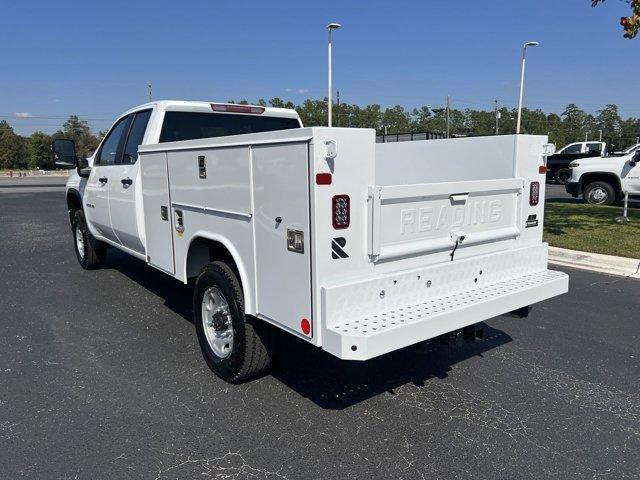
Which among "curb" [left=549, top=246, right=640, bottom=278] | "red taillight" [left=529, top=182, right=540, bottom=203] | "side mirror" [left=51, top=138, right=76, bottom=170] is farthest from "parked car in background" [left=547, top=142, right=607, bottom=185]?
"side mirror" [left=51, top=138, right=76, bottom=170]

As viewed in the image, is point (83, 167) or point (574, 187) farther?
point (574, 187)

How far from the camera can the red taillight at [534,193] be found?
4039mm

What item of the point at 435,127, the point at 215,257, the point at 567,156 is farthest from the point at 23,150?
the point at 215,257

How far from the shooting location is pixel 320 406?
360 cm

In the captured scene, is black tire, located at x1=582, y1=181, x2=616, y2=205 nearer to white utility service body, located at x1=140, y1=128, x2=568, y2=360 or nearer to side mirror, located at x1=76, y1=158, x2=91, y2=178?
white utility service body, located at x1=140, y1=128, x2=568, y2=360

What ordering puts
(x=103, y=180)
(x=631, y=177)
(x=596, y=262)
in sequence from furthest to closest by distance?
(x=631, y=177) → (x=596, y=262) → (x=103, y=180)

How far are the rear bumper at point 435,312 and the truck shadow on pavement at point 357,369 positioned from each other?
0.37 meters

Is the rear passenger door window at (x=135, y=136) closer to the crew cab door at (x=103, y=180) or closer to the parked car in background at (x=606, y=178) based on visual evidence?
the crew cab door at (x=103, y=180)

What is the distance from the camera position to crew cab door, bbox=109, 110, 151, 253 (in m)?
5.11

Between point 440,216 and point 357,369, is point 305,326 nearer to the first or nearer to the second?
point 440,216

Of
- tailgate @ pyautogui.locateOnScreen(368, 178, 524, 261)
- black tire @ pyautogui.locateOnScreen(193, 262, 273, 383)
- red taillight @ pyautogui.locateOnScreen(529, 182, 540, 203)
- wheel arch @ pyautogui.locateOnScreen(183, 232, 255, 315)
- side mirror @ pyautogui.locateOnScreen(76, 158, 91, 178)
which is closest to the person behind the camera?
tailgate @ pyautogui.locateOnScreen(368, 178, 524, 261)

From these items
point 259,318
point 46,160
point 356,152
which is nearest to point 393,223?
point 356,152

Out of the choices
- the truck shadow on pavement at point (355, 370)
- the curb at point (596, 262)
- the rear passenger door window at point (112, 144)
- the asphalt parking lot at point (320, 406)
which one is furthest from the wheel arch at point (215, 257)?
the curb at point (596, 262)

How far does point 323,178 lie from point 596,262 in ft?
21.4
